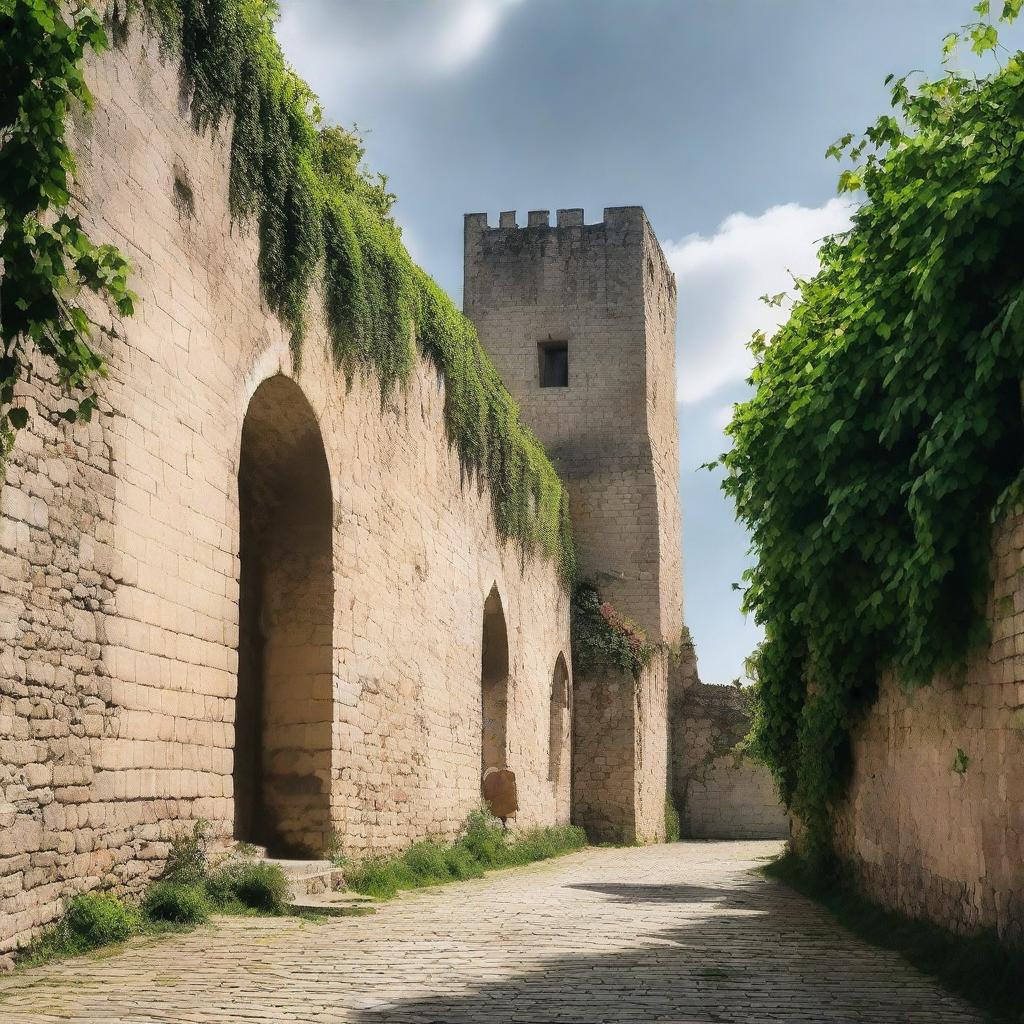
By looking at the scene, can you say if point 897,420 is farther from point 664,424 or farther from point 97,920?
point 664,424

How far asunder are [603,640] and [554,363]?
6594 mm

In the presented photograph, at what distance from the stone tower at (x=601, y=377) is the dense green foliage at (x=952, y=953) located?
16075mm

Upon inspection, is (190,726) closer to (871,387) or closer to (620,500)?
(871,387)

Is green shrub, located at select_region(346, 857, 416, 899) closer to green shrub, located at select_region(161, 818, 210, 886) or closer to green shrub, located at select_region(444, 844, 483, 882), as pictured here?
green shrub, located at select_region(444, 844, 483, 882)

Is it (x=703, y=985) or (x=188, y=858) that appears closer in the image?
(x=703, y=985)

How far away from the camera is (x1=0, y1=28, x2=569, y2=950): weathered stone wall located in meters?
6.14

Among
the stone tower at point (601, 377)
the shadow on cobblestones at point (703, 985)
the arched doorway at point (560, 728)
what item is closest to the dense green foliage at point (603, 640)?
the arched doorway at point (560, 728)

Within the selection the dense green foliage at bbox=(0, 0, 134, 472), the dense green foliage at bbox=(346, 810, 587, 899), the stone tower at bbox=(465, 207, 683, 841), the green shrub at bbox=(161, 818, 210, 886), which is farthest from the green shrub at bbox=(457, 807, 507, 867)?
the dense green foliage at bbox=(0, 0, 134, 472)

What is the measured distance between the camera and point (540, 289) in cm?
2689

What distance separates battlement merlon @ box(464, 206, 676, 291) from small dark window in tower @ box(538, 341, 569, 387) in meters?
2.26

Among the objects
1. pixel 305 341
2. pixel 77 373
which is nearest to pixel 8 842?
pixel 77 373

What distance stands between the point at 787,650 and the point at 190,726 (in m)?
5.21

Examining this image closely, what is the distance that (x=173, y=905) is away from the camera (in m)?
7.15

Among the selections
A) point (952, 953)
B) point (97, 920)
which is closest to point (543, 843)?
point (952, 953)
